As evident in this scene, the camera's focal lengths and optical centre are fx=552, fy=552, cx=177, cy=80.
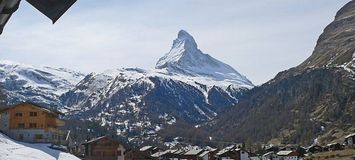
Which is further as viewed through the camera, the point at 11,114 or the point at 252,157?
the point at 252,157

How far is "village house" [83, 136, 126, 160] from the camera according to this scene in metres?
91.9

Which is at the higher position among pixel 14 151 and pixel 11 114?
pixel 11 114

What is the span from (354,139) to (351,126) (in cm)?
5023

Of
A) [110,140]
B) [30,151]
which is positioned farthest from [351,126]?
[30,151]

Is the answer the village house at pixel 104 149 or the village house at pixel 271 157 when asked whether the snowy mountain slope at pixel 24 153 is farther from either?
the village house at pixel 271 157

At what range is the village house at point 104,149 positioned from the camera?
3620 inches

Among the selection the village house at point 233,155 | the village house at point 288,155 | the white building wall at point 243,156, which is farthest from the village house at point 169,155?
the village house at point 288,155

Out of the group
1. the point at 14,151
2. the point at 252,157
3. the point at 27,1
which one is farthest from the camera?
the point at 252,157

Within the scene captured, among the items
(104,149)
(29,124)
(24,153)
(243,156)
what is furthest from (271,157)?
(24,153)

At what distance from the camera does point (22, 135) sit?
84.1 m

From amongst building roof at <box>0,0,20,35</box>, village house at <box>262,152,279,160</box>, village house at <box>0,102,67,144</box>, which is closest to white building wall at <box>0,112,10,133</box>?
village house at <box>0,102,67,144</box>

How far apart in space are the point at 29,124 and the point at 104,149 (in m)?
13.9

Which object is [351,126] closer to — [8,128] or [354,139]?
[354,139]

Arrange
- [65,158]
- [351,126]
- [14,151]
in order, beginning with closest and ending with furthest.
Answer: [14,151] → [65,158] → [351,126]
